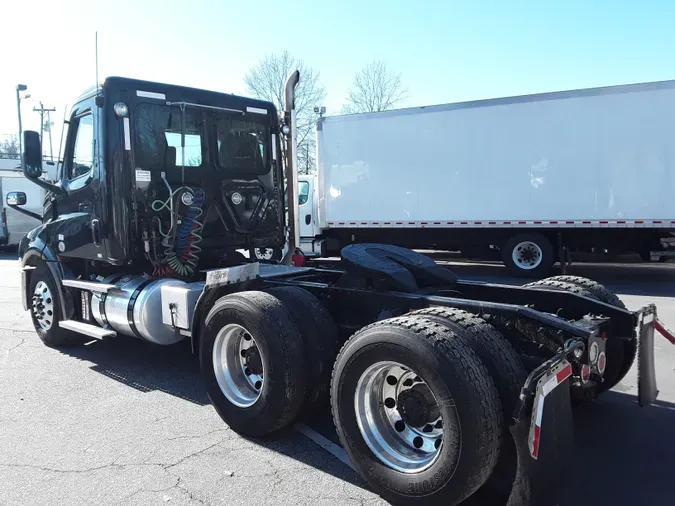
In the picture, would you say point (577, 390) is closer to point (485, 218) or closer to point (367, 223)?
point (485, 218)

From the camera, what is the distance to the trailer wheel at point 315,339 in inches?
156

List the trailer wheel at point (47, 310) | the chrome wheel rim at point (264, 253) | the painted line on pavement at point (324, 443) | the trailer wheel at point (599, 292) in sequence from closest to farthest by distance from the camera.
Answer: the painted line on pavement at point (324, 443), the trailer wheel at point (599, 292), the trailer wheel at point (47, 310), the chrome wheel rim at point (264, 253)

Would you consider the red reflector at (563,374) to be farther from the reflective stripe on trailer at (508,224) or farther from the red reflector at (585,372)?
→ the reflective stripe on trailer at (508,224)

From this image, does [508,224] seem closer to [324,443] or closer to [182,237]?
[182,237]

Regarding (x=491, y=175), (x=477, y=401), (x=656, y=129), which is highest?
(x=656, y=129)

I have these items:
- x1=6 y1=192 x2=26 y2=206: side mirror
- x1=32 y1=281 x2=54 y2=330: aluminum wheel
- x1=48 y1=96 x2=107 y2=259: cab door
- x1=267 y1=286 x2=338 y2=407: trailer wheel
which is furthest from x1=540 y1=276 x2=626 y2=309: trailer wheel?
x1=6 y1=192 x2=26 y2=206: side mirror

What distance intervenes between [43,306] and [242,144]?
10.2 feet

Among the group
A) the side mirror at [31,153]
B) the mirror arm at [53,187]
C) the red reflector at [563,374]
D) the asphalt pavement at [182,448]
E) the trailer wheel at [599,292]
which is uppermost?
the side mirror at [31,153]

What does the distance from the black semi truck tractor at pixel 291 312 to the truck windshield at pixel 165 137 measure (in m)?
0.01

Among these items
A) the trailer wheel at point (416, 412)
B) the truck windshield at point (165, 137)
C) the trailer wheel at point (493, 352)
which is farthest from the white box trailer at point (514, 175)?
the trailer wheel at point (416, 412)

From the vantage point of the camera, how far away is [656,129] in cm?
1102

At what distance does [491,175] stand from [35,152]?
9375 millimetres

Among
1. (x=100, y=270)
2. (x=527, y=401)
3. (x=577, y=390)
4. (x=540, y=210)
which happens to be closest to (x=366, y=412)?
(x=527, y=401)

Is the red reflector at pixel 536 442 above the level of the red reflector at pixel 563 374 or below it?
below
